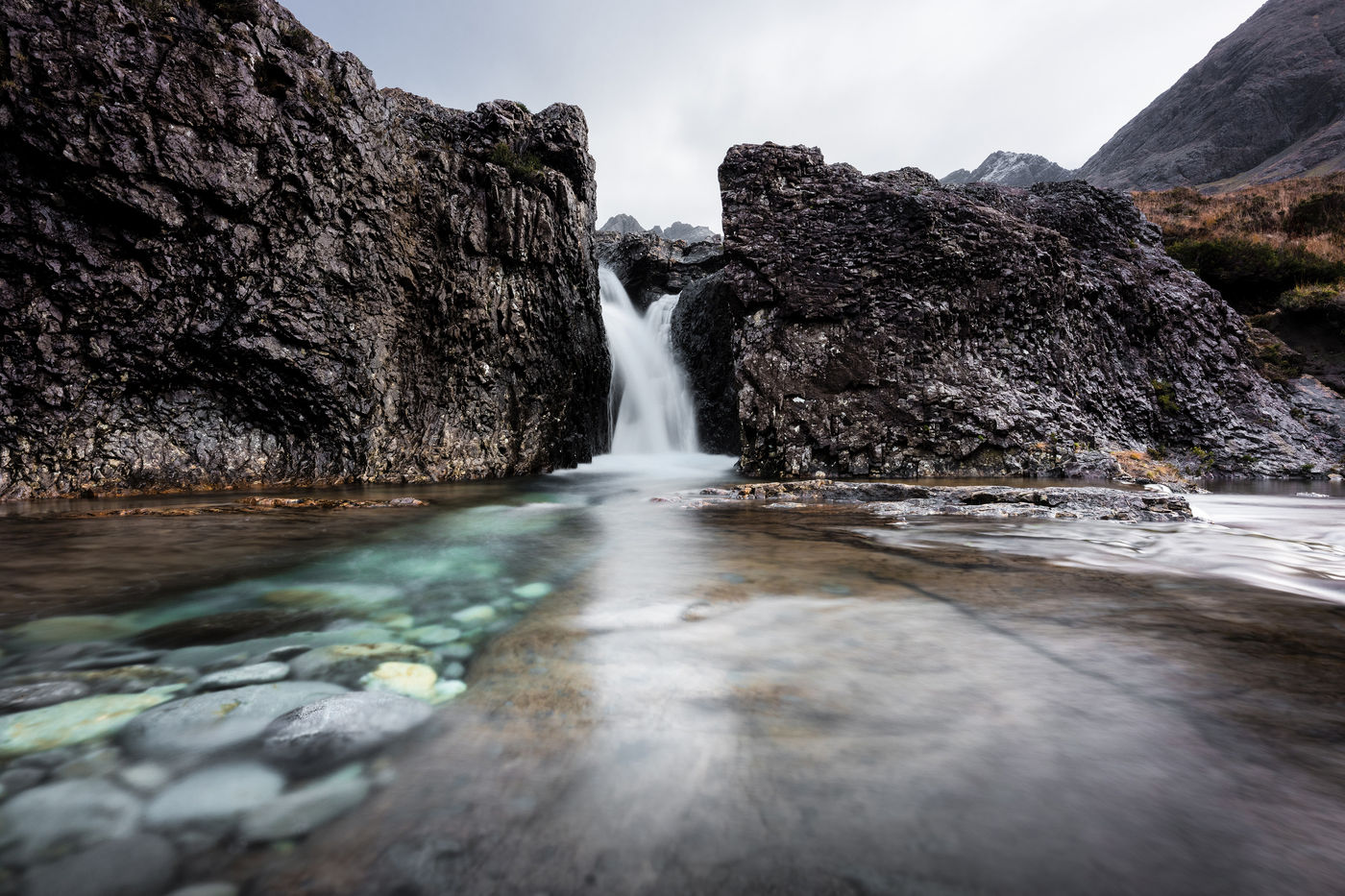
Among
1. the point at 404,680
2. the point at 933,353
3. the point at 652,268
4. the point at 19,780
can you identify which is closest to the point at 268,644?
the point at 404,680

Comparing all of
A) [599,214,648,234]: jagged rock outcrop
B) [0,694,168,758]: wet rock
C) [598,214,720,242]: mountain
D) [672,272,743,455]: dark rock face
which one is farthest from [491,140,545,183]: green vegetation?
[599,214,648,234]: jagged rock outcrop

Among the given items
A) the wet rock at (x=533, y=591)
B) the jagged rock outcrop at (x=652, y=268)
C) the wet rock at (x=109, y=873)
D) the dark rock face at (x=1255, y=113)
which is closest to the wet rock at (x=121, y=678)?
the wet rock at (x=109, y=873)

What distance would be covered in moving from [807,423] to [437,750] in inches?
314

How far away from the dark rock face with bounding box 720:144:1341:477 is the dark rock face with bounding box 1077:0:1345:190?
2729 centimetres

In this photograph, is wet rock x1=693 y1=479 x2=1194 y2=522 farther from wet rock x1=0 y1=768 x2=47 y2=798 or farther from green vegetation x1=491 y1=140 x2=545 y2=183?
green vegetation x1=491 y1=140 x2=545 y2=183

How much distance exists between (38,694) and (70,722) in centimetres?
32

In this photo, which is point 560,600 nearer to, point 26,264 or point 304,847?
point 304,847

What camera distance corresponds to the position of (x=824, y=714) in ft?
4.65

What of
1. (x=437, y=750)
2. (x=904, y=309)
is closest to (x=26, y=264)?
(x=437, y=750)

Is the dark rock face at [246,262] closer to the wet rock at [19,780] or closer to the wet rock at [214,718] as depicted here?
the wet rock at [214,718]

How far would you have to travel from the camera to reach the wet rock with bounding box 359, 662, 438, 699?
1.54m

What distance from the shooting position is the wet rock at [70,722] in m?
1.23

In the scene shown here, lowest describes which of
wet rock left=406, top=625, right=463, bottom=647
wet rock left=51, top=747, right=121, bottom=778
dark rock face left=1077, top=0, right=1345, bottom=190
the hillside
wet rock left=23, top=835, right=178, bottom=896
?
wet rock left=406, top=625, right=463, bottom=647

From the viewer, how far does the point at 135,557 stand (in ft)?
10.3
